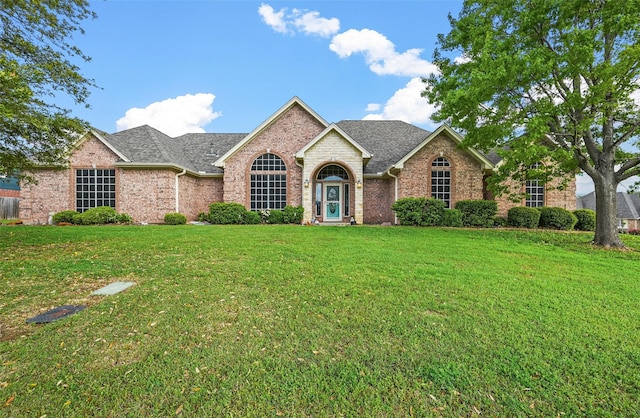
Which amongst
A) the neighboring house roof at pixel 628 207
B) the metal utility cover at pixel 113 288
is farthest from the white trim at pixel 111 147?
the neighboring house roof at pixel 628 207

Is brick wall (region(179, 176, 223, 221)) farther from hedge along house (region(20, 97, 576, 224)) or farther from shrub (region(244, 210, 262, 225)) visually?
shrub (region(244, 210, 262, 225))

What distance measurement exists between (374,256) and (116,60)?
15.4 metres

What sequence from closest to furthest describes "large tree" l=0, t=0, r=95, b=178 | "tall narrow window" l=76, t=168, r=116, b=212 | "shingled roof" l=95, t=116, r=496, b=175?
"large tree" l=0, t=0, r=95, b=178, "tall narrow window" l=76, t=168, r=116, b=212, "shingled roof" l=95, t=116, r=496, b=175

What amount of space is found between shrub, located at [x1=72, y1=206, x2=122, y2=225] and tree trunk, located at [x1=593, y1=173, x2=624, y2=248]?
21.9 metres

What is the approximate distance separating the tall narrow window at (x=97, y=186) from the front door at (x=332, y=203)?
12106mm

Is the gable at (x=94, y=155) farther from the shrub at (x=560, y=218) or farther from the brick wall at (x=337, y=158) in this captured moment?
the shrub at (x=560, y=218)

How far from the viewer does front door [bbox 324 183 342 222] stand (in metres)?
17.0

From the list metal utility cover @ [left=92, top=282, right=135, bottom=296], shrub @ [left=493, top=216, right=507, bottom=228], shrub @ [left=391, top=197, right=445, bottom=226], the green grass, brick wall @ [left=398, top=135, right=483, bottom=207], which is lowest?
the green grass

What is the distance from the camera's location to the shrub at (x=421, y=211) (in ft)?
46.9

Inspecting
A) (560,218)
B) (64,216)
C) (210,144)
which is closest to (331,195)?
(210,144)

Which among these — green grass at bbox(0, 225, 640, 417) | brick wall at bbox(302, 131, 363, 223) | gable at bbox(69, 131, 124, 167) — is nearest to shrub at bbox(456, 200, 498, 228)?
brick wall at bbox(302, 131, 363, 223)

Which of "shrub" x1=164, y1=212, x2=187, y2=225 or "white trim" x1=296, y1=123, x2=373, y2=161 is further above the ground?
"white trim" x1=296, y1=123, x2=373, y2=161

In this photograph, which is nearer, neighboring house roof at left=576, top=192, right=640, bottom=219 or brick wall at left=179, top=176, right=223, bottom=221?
brick wall at left=179, top=176, right=223, bottom=221

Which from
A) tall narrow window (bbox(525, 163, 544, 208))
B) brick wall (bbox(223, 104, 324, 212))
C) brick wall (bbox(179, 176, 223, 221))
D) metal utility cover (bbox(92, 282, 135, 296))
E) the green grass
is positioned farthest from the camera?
brick wall (bbox(179, 176, 223, 221))
